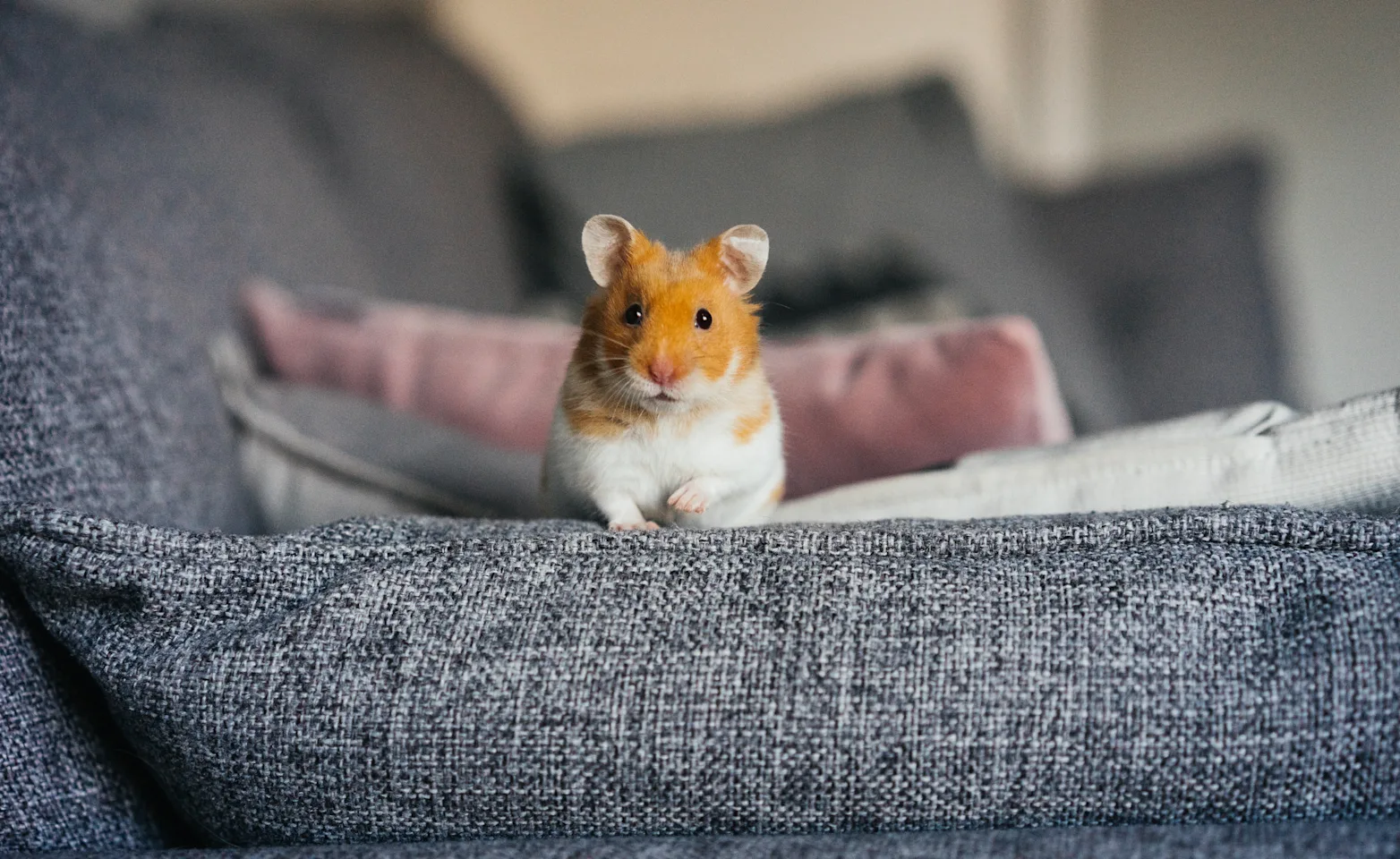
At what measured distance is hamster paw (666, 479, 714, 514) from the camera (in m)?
0.68

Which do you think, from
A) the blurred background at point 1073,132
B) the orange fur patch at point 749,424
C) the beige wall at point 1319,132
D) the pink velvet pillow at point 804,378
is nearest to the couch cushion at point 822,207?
the blurred background at point 1073,132

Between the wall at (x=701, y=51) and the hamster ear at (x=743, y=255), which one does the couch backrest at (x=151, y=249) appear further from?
the wall at (x=701, y=51)

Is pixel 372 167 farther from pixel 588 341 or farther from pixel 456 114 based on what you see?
pixel 588 341

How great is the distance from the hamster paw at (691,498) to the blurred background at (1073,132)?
2.86ft

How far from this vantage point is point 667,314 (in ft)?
2.11

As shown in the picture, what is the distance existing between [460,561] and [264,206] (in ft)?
2.61

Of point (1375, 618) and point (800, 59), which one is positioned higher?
point (800, 59)

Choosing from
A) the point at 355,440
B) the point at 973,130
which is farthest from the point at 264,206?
the point at 973,130

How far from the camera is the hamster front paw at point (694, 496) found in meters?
0.68

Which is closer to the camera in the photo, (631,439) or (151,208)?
(631,439)

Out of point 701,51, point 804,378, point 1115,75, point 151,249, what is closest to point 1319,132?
point 1115,75

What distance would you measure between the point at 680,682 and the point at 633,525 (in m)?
0.15

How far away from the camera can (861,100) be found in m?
2.02

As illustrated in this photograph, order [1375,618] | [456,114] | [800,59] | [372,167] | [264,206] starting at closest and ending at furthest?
[1375,618], [264,206], [372,167], [456,114], [800,59]
